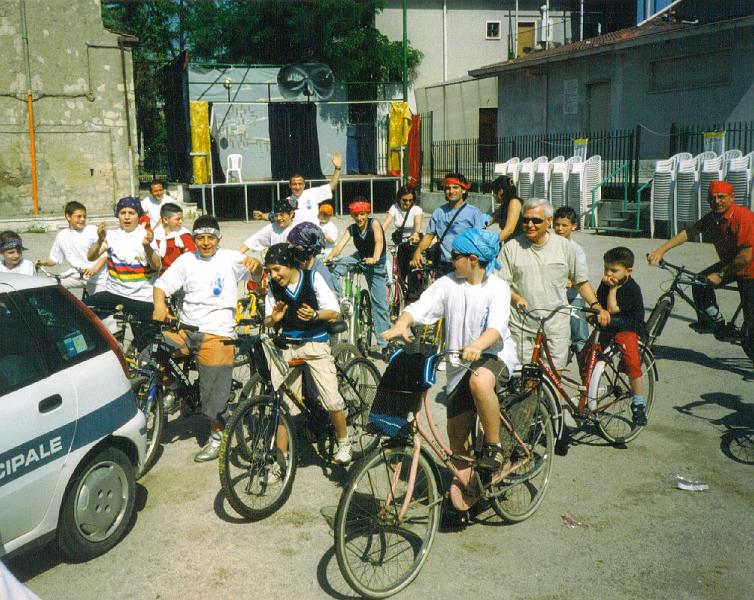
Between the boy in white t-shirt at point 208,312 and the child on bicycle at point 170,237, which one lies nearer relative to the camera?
the boy in white t-shirt at point 208,312

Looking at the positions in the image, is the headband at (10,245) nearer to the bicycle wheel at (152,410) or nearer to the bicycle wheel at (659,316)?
the bicycle wheel at (152,410)

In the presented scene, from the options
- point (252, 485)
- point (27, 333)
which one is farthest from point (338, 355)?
point (27, 333)

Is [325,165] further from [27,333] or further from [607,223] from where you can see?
[27,333]

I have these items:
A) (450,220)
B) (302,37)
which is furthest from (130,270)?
(302,37)

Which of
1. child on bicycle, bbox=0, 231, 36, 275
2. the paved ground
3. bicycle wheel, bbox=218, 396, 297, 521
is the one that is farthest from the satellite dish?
bicycle wheel, bbox=218, 396, 297, 521

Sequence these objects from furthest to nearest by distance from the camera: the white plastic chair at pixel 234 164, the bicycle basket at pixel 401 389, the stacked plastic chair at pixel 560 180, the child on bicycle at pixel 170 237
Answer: the white plastic chair at pixel 234 164
the stacked plastic chair at pixel 560 180
the child on bicycle at pixel 170 237
the bicycle basket at pixel 401 389

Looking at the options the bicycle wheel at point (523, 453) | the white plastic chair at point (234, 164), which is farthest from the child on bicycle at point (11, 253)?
the white plastic chair at point (234, 164)

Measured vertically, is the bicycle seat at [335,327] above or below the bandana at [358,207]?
below

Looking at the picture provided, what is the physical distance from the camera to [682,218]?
1784 cm

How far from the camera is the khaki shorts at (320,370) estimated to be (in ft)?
17.4

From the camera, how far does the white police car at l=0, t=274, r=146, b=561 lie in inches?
152

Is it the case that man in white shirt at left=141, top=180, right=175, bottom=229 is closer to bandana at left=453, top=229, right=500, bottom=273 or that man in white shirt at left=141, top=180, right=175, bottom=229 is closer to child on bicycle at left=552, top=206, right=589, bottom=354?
child on bicycle at left=552, top=206, right=589, bottom=354

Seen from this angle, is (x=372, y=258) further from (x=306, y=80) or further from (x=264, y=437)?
(x=306, y=80)

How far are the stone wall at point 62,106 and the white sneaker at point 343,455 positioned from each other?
69.1 ft
